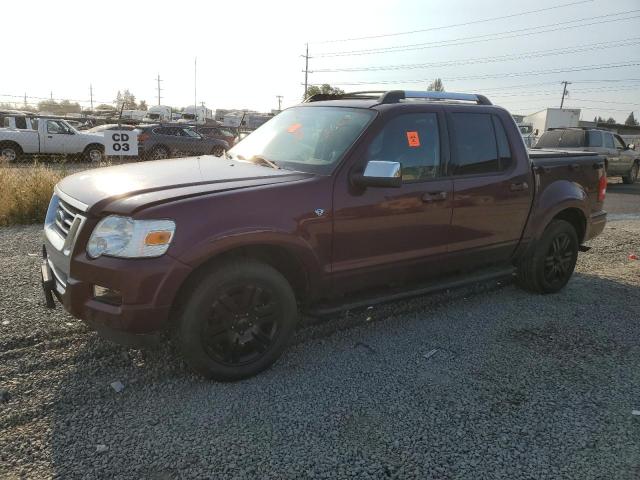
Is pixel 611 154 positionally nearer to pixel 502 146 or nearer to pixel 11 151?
pixel 502 146

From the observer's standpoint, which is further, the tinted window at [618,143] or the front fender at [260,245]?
the tinted window at [618,143]

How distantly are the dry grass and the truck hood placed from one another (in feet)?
14.9

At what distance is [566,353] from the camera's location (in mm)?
3822

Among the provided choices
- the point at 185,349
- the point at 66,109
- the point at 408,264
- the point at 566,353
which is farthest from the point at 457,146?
the point at 66,109

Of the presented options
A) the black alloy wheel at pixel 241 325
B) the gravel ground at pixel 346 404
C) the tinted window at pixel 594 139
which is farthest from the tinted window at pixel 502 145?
the tinted window at pixel 594 139

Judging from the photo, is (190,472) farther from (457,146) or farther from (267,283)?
(457,146)

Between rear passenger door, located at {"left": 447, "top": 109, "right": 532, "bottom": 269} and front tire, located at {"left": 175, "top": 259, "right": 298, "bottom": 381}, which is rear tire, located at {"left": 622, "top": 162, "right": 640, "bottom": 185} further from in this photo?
front tire, located at {"left": 175, "top": 259, "right": 298, "bottom": 381}

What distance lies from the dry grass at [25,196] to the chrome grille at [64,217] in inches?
187

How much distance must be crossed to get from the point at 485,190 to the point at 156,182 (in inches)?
108

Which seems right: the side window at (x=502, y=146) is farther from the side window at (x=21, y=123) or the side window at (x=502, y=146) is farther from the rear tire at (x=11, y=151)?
the side window at (x=21, y=123)

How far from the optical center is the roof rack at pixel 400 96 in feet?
13.1

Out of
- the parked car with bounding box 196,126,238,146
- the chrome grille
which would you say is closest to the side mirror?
the chrome grille

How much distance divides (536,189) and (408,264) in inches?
69.7

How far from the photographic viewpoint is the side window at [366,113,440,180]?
12.0ft
